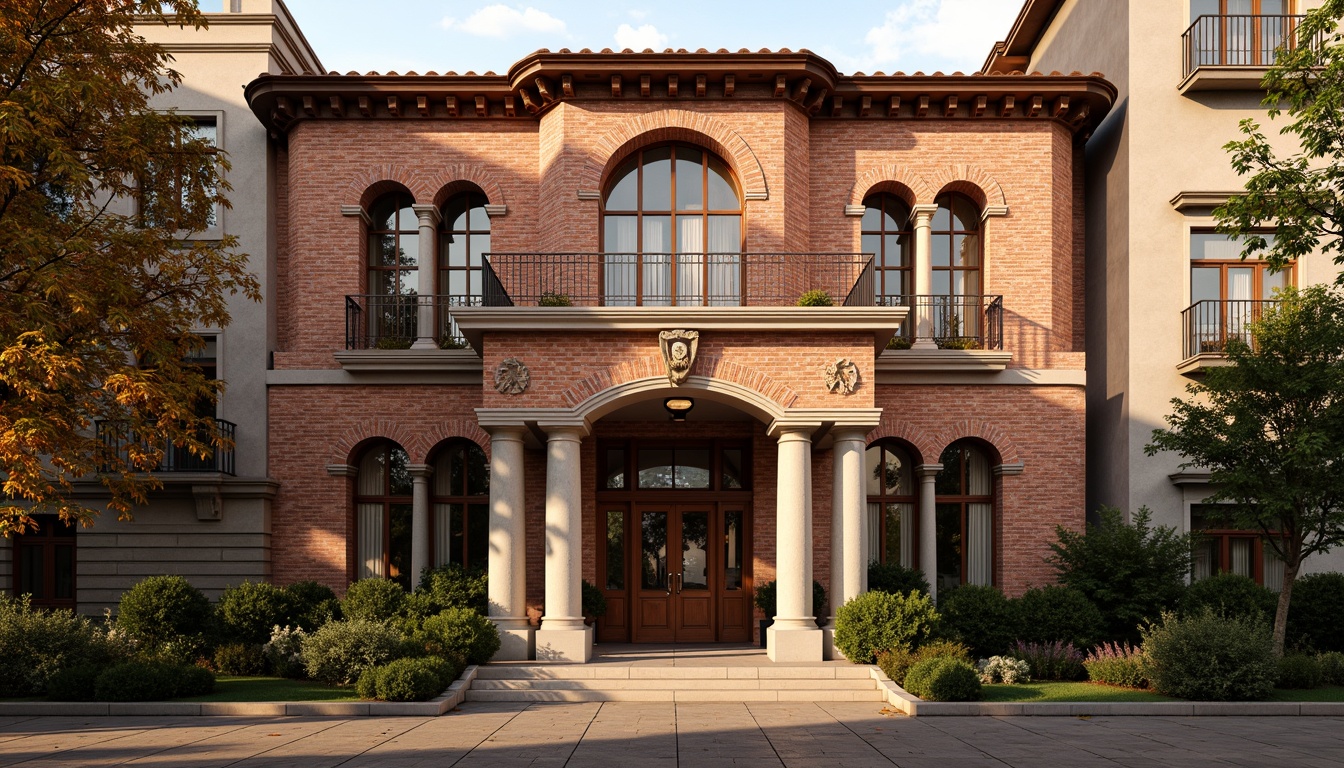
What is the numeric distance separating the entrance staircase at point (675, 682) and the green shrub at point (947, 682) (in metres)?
1.11

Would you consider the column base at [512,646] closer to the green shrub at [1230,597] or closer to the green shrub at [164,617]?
the green shrub at [164,617]

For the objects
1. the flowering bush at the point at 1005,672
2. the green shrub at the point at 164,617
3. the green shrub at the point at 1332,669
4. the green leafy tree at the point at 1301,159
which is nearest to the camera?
the green leafy tree at the point at 1301,159

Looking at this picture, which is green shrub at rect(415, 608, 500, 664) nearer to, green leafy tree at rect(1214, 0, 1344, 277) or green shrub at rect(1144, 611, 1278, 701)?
green shrub at rect(1144, 611, 1278, 701)

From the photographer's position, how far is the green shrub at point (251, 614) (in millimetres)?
16422

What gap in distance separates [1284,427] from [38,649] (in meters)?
19.3

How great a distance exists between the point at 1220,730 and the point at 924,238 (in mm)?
10614

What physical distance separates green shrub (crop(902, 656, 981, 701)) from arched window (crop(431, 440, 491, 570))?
30.3ft

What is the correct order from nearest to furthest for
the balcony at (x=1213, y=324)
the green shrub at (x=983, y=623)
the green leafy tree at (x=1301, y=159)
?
the green leafy tree at (x=1301, y=159) < the green shrub at (x=983, y=623) < the balcony at (x=1213, y=324)

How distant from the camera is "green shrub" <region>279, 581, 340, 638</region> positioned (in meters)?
16.8

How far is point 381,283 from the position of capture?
20250mm

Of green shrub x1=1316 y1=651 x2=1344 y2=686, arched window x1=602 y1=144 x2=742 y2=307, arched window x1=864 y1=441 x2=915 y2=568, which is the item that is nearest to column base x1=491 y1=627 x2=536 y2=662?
arched window x1=602 y1=144 x2=742 y2=307

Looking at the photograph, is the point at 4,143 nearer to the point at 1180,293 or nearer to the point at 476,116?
Answer: the point at 476,116

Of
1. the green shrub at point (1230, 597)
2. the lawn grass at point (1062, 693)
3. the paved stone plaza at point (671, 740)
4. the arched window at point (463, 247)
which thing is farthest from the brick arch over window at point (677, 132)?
the green shrub at point (1230, 597)

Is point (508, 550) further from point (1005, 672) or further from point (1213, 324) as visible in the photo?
point (1213, 324)
